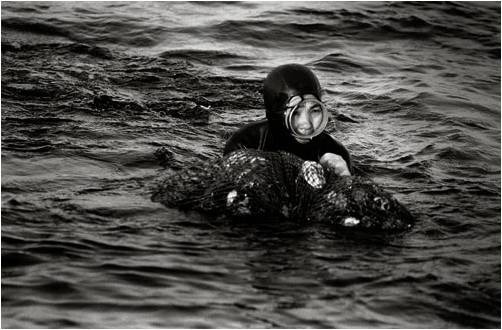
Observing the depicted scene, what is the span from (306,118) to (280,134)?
1.44 feet

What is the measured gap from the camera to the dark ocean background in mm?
5164

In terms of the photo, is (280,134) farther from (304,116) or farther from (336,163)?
(336,163)

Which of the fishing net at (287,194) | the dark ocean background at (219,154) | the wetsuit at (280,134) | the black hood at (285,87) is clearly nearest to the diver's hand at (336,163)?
the fishing net at (287,194)

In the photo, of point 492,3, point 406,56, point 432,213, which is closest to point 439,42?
point 406,56

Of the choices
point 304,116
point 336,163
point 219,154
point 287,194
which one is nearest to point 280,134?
point 304,116

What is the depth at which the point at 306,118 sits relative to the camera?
7316 mm

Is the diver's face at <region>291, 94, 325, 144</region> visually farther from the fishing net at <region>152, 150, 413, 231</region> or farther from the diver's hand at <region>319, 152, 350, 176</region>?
the fishing net at <region>152, 150, 413, 231</region>

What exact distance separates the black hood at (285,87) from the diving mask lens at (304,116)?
0.08 m

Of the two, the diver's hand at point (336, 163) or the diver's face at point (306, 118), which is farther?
the diver's face at point (306, 118)

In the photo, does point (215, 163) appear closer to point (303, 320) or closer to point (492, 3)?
point (303, 320)

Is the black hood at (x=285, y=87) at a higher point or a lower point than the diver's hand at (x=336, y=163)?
higher

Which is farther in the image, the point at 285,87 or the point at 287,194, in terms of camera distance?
the point at 285,87

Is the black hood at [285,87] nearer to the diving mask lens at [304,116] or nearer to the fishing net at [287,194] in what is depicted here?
the diving mask lens at [304,116]

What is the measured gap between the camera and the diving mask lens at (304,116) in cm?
729
